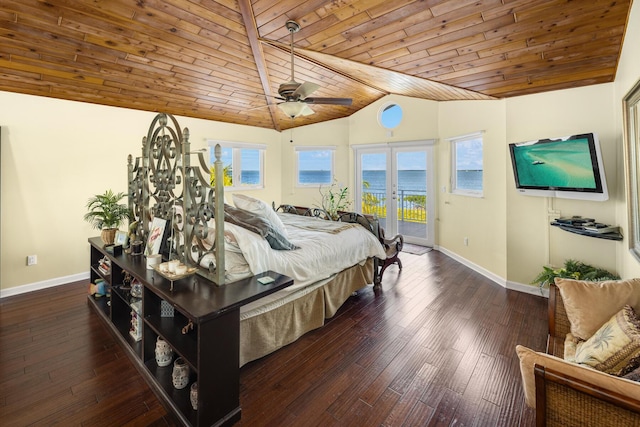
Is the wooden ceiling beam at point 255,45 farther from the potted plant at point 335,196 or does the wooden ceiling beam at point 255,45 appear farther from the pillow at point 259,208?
the potted plant at point 335,196

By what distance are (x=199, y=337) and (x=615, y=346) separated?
196 centimetres

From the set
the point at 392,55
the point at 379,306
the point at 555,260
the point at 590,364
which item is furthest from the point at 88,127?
the point at 555,260

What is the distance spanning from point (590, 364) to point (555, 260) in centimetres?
261

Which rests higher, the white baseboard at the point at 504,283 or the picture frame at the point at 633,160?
the picture frame at the point at 633,160

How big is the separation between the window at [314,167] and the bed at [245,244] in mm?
3713

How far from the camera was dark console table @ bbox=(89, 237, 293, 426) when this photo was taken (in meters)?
1.57

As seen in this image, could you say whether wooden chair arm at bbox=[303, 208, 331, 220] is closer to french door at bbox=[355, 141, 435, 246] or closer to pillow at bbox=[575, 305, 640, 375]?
french door at bbox=[355, 141, 435, 246]

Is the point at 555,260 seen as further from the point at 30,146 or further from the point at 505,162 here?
the point at 30,146

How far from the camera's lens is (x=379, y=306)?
10.6 feet

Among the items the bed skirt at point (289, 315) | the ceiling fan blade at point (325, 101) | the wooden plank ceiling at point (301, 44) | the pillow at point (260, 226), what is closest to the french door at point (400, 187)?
the wooden plank ceiling at point (301, 44)

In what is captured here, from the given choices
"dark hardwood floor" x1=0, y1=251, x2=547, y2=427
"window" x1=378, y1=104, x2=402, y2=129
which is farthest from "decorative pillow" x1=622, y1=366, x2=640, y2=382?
"window" x1=378, y1=104, x2=402, y2=129

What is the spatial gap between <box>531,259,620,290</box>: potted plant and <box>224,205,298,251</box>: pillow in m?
2.78

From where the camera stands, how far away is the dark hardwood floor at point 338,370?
1.77 metres

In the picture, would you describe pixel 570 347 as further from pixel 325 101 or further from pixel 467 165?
pixel 467 165
